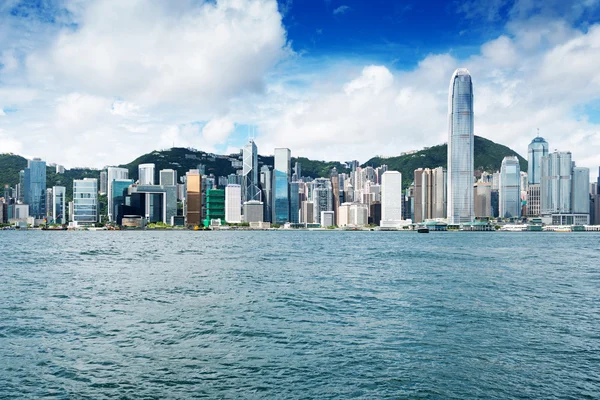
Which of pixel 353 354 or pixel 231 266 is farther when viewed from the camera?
pixel 231 266

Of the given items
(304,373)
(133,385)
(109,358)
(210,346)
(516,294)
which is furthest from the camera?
(516,294)

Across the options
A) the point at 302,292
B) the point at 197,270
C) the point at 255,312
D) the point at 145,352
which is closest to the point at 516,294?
the point at 302,292

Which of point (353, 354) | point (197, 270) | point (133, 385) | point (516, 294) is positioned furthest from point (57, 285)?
point (516, 294)

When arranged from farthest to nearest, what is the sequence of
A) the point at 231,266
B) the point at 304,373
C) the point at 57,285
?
the point at 231,266 → the point at 57,285 → the point at 304,373

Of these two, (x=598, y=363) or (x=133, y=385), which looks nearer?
(x=133, y=385)

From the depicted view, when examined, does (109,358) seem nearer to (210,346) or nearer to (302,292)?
(210,346)

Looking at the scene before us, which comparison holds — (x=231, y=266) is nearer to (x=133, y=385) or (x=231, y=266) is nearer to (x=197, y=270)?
(x=197, y=270)
